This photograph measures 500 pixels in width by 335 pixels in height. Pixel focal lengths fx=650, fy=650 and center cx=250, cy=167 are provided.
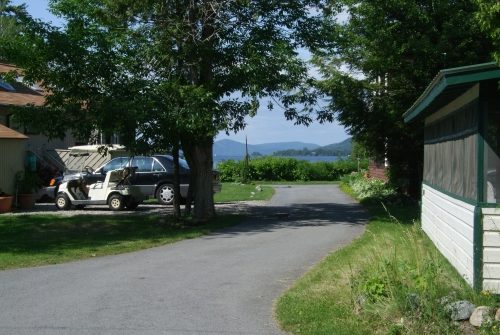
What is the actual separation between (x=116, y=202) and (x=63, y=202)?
6.30 ft

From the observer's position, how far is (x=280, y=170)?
45688 millimetres

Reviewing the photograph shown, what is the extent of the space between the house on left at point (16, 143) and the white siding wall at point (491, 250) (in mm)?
12677

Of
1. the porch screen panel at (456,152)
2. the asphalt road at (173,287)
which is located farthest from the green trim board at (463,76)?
the asphalt road at (173,287)

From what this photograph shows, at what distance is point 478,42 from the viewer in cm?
1920

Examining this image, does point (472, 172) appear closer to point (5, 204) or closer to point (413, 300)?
point (413, 300)

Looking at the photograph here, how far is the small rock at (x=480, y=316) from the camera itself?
6.50 m

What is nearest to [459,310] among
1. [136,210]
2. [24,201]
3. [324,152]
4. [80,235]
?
[80,235]

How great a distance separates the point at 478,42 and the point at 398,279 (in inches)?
540

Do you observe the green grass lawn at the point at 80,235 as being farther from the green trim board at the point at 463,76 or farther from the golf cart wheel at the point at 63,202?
the green trim board at the point at 463,76

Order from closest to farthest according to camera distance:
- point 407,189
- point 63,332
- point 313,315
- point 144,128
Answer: point 63,332 < point 313,315 < point 144,128 < point 407,189

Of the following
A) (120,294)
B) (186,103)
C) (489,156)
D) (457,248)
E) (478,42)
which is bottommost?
(120,294)

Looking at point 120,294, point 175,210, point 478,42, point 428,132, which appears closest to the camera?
point 120,294

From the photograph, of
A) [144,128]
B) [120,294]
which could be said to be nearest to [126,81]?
[144,128]

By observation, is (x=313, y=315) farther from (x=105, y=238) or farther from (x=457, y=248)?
(x=105, y=238)
